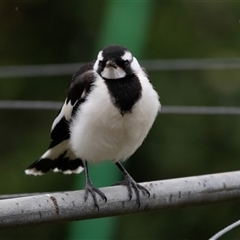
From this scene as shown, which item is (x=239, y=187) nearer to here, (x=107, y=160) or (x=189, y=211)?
(x=107, y=160)

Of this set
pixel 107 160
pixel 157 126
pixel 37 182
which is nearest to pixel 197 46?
pixel 157 126

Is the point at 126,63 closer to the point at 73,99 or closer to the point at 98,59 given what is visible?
the point at 98,59

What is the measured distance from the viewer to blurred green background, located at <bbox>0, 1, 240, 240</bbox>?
17.0 feet

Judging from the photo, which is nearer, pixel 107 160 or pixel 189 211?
pixel 107 160

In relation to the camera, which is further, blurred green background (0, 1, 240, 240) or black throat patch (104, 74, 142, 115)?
blurred green background (0, 1, 240, 240)

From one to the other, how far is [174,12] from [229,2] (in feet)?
1.35

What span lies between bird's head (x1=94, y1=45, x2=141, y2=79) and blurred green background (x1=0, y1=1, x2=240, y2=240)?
6.59 ft

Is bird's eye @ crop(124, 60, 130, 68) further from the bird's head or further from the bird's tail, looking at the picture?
the bird's tail

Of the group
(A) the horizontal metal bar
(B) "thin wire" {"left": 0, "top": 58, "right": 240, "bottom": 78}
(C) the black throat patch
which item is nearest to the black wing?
(C) the black throat patch

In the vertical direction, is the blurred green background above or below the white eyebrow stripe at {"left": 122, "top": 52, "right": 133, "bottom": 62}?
below

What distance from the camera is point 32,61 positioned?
5828 millimetres

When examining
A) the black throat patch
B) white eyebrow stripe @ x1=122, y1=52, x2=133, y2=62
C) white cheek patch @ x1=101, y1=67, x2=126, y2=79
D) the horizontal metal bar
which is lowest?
the horizontal metal bar

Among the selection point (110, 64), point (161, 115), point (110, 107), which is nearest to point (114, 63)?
point (110, 64)

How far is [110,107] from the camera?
279cm
